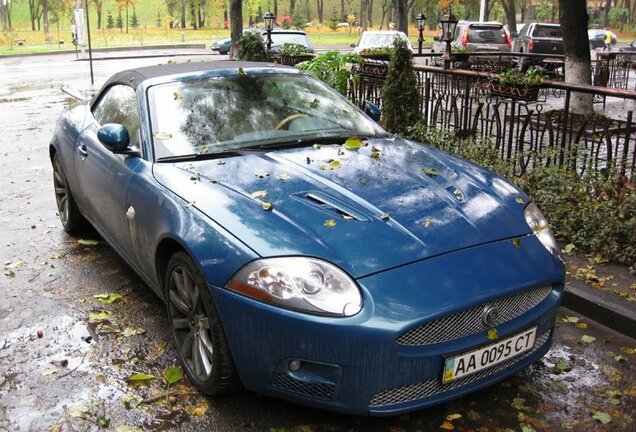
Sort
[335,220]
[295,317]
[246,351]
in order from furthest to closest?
[335,220], [246,351], [295,317]

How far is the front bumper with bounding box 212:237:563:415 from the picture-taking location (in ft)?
8.96

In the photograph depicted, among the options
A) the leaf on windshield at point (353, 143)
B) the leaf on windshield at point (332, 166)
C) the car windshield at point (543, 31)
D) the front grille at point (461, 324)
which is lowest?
the front grille at point (461, 324)

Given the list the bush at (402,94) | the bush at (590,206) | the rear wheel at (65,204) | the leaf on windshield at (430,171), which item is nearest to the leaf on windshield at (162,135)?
the leaf on windshield at (430,171)

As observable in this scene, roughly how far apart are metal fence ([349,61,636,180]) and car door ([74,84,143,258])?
11.7ft

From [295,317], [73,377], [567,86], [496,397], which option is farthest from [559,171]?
[73,377]

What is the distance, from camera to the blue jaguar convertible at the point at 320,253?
279 cm

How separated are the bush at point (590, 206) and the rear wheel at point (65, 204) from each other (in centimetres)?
396

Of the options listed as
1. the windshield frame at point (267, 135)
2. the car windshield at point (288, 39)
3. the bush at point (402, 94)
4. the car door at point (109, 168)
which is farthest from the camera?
the car windshield at point (288, 39)

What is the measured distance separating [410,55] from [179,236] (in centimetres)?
558

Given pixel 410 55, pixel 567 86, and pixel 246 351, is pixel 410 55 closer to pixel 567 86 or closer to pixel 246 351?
pixel 567 86

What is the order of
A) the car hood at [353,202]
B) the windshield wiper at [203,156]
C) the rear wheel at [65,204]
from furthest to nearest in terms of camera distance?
the rear wheel at [65,204]
the windshield wiper at [203,156]
the car hood at [353,202]

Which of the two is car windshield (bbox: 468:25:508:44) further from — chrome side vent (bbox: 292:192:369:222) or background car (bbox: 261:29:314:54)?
chrome side vent (bbox: 292:192:369:222)

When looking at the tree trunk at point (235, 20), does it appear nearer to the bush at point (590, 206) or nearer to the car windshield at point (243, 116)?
the bush at point (590, 206)

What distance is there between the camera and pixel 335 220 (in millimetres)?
3170
